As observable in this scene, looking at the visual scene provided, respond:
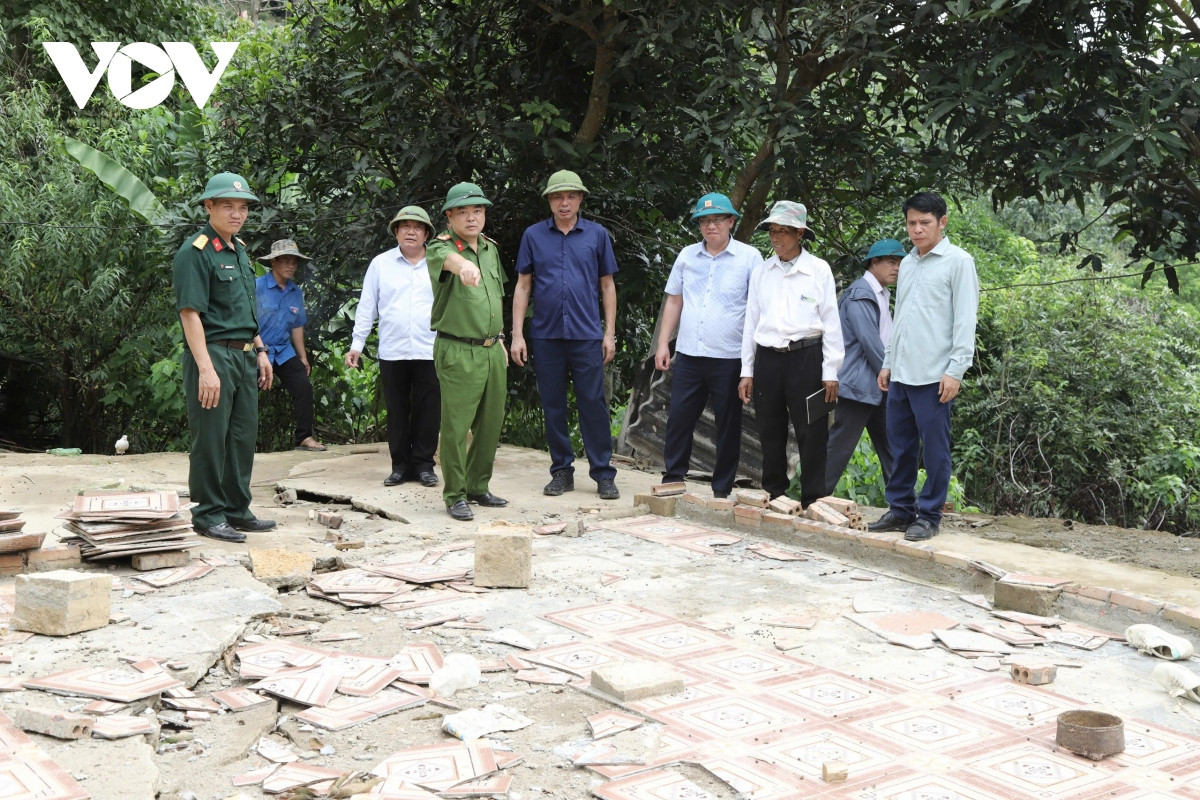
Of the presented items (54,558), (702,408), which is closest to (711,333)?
(702,408)

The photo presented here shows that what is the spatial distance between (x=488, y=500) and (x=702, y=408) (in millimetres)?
1547

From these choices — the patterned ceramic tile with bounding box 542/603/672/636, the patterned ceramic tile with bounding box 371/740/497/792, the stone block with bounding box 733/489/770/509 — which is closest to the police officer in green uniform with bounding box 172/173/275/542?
the patterned ceramic tile with bounding box 542/603/672/636

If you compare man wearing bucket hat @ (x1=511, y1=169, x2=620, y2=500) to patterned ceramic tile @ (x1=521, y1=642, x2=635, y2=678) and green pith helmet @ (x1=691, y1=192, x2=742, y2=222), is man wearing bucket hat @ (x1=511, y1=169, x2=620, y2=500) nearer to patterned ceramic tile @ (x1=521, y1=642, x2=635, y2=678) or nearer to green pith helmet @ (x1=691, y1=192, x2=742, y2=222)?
green pith helmet @ (x1=691, y1=192, x2=742, y2=222)

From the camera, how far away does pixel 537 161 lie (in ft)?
30.8

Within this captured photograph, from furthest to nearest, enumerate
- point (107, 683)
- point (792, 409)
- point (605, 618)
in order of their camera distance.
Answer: point (792, 409) < point (605, 618) < point (107, 683)

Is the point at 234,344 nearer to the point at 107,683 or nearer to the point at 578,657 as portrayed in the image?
the point at 107,683

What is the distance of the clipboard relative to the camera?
7141 millimetres

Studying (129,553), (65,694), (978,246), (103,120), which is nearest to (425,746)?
(65,694)

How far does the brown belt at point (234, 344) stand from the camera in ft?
21.7

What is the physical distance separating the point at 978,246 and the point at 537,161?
9.79 metres

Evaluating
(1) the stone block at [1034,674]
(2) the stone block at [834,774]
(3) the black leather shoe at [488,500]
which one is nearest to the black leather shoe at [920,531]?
(1) the stone block at [1034,674]

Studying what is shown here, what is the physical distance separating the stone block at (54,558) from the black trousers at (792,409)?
13.1 feet

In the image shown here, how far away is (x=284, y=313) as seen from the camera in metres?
A: 9.62

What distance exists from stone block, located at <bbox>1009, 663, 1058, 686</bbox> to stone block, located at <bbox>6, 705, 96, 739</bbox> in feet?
10.8
